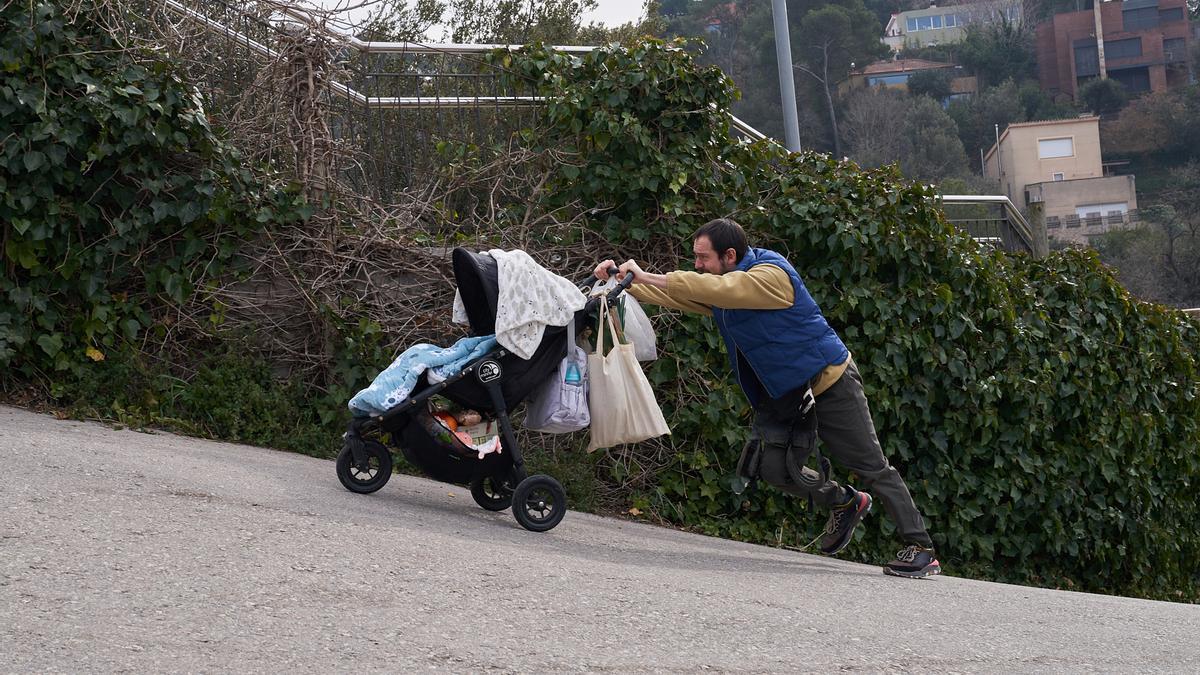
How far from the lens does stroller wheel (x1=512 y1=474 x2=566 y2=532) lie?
5816mm

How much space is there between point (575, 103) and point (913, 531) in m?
3.62

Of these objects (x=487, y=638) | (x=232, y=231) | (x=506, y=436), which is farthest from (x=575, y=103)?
(x=487, y=638)

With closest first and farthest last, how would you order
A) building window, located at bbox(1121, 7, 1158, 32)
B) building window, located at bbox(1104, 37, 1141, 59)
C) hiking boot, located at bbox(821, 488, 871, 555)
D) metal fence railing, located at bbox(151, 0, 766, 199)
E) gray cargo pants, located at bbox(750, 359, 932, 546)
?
gray cargo pants, located at bbox(750, 359, 932, 546) < hiking boot, located at bbox(821, 488, 871, 555) < metal fence railing, located at bbox(151, 0, 766, 199) < building window, located at bbox(1104, 37, 1141, 59) < building window, located at bbox(1121, 7, 1158, 32)

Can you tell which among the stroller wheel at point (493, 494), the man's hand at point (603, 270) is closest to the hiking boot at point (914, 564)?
the stroller wheel at point (493, 494)

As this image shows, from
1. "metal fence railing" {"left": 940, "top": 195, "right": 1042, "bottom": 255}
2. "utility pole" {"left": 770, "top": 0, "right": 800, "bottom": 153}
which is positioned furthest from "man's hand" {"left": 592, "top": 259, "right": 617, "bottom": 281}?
"utility pole" {"left": 770, "top": 0, "right": 800, "bottom": 153}

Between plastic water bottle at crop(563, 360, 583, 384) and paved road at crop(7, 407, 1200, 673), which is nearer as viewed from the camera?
paved road at crop(7, 407, 1200, 673)

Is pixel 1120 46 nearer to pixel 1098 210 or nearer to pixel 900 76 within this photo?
pixel 900 76

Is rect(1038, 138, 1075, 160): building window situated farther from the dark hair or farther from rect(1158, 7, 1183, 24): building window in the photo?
the dark hair

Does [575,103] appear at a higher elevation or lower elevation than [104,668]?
higher

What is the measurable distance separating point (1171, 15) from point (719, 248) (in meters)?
80.4

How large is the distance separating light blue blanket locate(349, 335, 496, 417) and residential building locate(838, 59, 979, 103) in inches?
1994

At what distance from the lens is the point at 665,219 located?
26.9ft

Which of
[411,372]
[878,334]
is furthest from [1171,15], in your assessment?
[411,372]

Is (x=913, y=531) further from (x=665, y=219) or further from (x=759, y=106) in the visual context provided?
(x=759, y=106)
